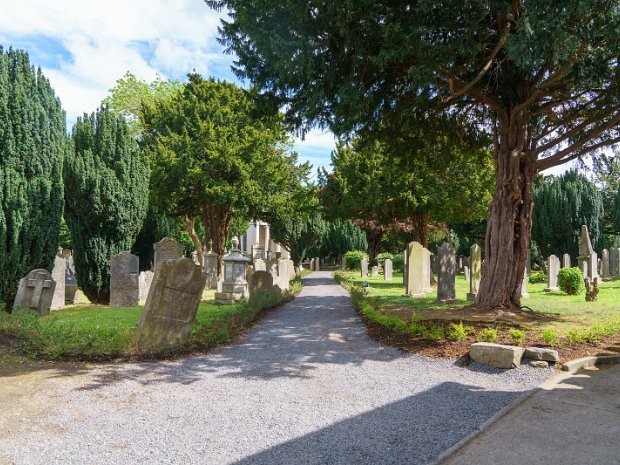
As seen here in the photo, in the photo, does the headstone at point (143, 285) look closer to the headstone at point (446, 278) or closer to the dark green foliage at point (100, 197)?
the dark green foliage at point (100, 197)

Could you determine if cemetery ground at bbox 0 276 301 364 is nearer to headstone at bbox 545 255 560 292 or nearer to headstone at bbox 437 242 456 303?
headstone at bbox 437 242 456 303

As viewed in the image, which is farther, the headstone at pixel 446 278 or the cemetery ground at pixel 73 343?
the headstone at pixel 446 278

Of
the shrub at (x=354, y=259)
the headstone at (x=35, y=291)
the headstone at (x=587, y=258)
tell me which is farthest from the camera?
the shrub at (x=354, y=259)

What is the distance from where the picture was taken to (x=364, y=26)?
8.54 m

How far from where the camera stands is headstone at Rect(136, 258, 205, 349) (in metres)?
7.39

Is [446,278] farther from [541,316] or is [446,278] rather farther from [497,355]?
[497,355]

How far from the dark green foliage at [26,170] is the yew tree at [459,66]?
4513 mm

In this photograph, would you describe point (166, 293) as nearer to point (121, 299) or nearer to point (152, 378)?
point (152, 378)

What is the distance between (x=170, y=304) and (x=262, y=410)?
11.3ft

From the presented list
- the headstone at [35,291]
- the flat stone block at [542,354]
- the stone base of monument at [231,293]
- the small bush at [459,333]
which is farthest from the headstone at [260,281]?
the flat stone block at [542,354]

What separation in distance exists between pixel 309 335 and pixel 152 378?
3.94m

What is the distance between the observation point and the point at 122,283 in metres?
13.7

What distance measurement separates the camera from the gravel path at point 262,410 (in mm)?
3740

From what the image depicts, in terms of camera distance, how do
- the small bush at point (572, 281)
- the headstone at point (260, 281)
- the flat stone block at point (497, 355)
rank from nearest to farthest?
the flat stone block at point (497, 355)
the headstone at point (260, 281)
the small bush at point (572, 281)
